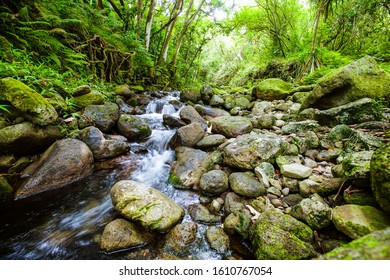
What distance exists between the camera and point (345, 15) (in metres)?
6.49

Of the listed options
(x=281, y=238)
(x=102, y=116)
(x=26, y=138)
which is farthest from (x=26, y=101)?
(x=281, y=238)

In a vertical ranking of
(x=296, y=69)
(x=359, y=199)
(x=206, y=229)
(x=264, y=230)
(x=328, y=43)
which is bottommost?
(x=206, y=229)

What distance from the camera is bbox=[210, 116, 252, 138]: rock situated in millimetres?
4404

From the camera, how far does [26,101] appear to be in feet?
9.72

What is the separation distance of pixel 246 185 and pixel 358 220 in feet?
4.18

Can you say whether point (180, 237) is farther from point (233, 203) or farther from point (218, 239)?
point (233, 203)

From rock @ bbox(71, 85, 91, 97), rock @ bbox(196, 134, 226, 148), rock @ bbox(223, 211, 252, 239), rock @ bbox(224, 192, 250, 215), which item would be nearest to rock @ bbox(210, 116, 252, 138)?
rock @ bbox(196, 134, 226, 148)

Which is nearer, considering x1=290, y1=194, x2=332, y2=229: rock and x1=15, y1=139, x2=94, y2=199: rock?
x1=290, y1=194, x2=332, y2=229: rock

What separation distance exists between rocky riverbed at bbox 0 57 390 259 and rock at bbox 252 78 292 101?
80.0 inches

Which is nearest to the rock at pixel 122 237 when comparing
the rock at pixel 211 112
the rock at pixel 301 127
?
the rock at pixel 301 127

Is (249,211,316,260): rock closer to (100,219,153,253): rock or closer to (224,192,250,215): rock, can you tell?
(224,192,250,215): rock

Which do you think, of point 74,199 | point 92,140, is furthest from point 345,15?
point 74,199
